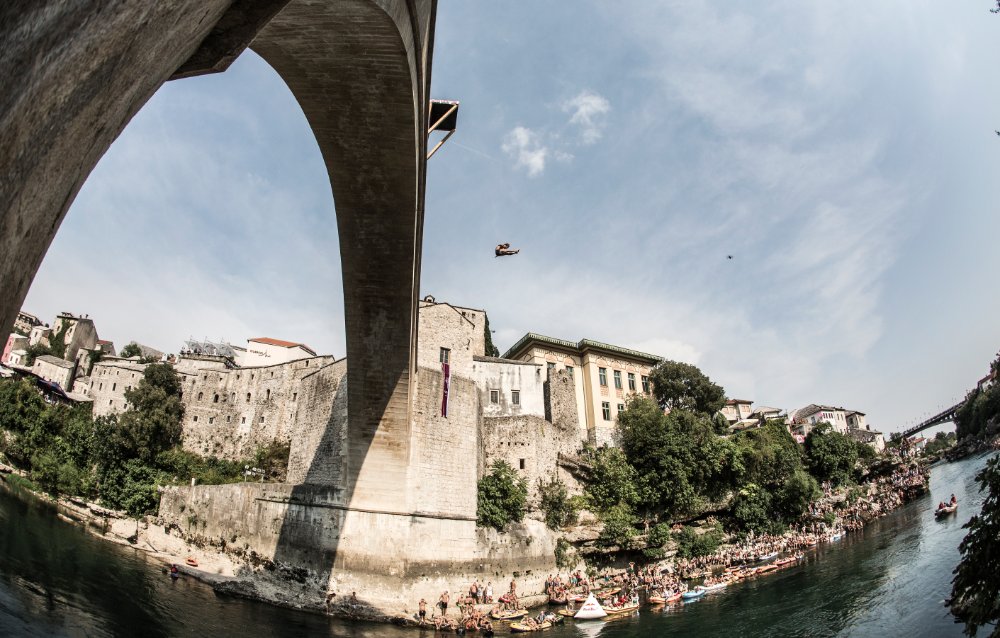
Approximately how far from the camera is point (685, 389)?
129ft

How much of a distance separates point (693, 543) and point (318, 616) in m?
18.2

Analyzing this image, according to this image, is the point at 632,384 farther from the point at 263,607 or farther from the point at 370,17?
the point at 370,17

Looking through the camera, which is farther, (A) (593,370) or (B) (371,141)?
(A) (593,370)

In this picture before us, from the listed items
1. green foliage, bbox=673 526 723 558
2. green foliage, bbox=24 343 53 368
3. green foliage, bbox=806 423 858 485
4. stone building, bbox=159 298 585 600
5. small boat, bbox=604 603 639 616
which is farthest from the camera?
green foliage, bbox=24 343 53 368

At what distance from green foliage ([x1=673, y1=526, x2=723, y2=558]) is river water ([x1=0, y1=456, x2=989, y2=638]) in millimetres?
3182

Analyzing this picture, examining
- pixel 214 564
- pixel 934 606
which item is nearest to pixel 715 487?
pixel 934 606

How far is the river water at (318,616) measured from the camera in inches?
598

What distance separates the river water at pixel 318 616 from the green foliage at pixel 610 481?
5962 millimetres

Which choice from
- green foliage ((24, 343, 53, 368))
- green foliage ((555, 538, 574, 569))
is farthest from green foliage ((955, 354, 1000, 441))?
green foliage ((24, 343, 53, 368))

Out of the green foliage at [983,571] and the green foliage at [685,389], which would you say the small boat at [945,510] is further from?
the green foliage at [983,571]

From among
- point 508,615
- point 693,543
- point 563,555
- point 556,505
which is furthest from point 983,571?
point 693,543

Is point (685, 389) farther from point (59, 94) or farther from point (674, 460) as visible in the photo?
point (59, 94)

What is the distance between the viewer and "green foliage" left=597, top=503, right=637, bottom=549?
25.1 meters

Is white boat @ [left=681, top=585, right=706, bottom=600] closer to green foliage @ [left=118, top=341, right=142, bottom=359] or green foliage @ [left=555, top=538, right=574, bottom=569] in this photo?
green foliage @ [left=555, top=538, right=574, bottom=569]
